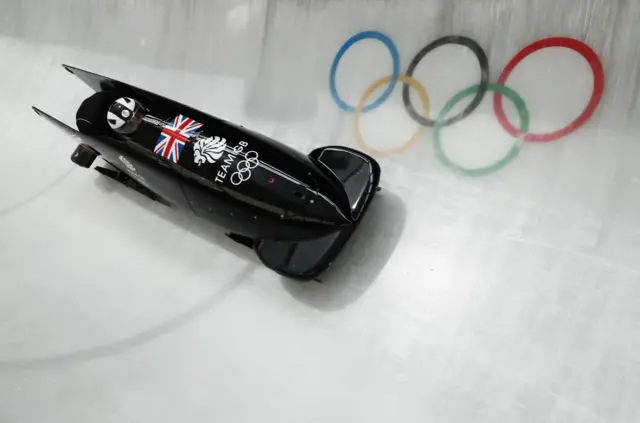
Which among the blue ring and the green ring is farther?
the blue ring

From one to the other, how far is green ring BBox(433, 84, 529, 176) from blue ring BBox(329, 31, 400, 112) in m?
0.28

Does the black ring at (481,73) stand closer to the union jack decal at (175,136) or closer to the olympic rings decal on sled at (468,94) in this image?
the olympic rings decal on sled at (468,94)

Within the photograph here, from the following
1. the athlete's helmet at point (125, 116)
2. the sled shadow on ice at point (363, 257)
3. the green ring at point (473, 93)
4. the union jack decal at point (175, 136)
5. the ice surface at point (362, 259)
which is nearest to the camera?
the ice surface at point (362, 259)

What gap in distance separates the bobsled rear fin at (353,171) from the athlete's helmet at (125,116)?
0.80m

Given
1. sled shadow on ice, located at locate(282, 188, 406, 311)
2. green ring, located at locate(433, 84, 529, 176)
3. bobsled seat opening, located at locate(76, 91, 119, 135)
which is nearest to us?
green ring, located at locate(433, 84, 529, 176)

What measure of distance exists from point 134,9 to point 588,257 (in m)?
2.94

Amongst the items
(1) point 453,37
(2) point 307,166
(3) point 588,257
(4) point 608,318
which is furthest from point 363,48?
(4) point 608,318

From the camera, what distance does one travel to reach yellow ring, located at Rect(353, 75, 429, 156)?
80.7 inches

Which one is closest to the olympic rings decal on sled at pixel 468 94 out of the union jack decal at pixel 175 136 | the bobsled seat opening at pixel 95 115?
the union jack decal at pixel 175 136

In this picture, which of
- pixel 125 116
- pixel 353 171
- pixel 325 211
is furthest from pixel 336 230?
pixel 125 116

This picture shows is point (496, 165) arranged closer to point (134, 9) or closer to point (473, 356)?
point (473, 356)

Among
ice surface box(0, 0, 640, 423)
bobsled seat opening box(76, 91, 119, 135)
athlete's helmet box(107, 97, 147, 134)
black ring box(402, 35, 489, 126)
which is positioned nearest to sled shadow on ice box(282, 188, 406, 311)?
ice surface box(0, 0, 640, 423)

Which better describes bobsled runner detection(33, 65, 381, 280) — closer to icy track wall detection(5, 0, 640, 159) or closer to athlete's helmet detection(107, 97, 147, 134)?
athlete's helmet detection(107, 97, 147, 134)

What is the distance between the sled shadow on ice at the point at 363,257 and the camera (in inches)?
79.8
